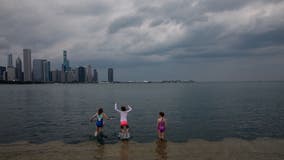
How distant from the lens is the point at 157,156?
40.1 ft

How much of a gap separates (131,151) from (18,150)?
685 cm

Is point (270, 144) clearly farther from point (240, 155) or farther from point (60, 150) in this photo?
point (60, 150)

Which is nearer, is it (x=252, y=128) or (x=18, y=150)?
(x=18, y=150)

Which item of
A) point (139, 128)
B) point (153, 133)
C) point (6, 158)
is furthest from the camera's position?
point (139, 128)

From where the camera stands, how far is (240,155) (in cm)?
1222

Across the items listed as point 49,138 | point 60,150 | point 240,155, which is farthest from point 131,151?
point 49,138

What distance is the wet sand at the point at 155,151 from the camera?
39.5 ft

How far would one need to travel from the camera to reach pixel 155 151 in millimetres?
13148

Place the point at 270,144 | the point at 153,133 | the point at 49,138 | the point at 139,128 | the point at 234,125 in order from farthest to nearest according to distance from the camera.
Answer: the point at 234,125 → the point at 139,128 → the point at 153,133 → the point at 49,138 → the point at 270,144

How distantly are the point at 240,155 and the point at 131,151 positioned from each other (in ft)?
19.2

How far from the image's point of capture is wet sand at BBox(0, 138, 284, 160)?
12055mm

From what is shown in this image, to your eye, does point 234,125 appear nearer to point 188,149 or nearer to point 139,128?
point 139,128

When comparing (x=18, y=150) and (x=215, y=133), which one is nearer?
(x=18, y=150)

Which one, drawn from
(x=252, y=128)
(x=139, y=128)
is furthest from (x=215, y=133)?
(x=139, y=128)
